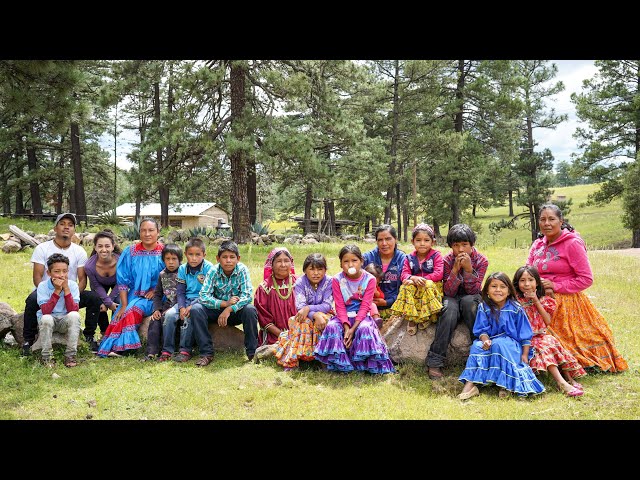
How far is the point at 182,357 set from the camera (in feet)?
17.3

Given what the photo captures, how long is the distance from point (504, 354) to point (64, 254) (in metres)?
4.74

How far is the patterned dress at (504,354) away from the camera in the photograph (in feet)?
13.9

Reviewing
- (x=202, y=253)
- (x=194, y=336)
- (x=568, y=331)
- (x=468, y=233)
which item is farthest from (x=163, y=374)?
(x=568, y=331)

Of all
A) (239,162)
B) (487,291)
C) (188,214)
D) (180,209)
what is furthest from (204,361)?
(188,214)

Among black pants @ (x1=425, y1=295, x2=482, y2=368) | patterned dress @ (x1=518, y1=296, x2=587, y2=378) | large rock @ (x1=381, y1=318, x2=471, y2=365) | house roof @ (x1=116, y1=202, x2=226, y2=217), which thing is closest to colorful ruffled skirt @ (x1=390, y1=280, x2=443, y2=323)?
black pants @ (x1=425, y1=295, x2=482, y2=368)

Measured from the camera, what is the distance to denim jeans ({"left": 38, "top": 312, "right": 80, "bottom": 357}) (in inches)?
199

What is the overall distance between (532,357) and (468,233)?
4.17 ft

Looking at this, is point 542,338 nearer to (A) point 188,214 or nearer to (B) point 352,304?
(B) point 352,304

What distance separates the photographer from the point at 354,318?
5.00 metres

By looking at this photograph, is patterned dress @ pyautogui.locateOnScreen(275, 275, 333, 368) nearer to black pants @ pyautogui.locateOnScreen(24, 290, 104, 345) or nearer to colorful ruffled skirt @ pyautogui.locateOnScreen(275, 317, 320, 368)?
colorful ruffled skirt @ pyautogui.locateOnScreen(275, 317, 320, 368)

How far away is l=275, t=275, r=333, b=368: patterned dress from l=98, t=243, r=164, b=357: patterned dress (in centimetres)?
174

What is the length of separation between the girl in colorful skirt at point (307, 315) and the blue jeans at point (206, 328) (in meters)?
0.36

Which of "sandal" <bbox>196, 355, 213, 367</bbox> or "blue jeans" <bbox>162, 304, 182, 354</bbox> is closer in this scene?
"sandal" <bbox>196, 355, 213, 367</bbox>

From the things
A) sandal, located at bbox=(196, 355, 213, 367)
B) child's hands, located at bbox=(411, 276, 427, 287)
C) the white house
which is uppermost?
the white house
